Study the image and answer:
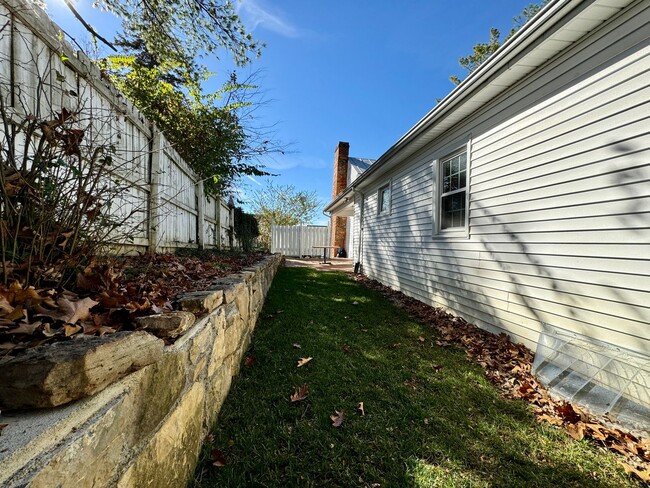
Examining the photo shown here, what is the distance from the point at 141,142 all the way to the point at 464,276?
176 inches

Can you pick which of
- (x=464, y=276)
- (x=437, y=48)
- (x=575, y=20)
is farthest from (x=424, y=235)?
(x=437, y=48)

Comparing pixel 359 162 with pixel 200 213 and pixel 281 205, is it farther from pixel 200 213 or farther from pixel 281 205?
pixel 200 213

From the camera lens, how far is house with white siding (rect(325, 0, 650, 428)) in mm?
2273

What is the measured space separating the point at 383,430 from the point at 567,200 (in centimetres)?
259

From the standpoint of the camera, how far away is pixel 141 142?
346 cm

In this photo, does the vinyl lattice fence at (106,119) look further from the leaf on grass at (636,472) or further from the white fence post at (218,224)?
the leaf on grass at (636,472)

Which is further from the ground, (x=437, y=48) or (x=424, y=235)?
(x=437, y=48)

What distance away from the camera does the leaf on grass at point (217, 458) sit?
155 centimetres

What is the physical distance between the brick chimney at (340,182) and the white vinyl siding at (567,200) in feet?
37.6

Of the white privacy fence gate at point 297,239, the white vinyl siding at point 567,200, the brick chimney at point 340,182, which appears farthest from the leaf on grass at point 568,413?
the brick chimney at point 340,182

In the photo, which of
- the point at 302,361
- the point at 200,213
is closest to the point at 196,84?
the point at 200,213

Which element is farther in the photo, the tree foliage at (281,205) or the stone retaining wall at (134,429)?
the tree foliage at (281,205)

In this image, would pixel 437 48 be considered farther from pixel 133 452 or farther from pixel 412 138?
pixel 133 452

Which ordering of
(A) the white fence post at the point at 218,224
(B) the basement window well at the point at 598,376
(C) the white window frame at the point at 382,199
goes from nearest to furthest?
(B) the basement window well at the point at 598,376, (C) the white window frame at the point at 382,199, (A) the white fence post at the point at 218,224
